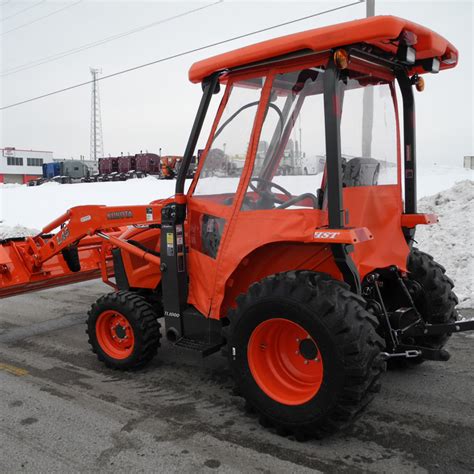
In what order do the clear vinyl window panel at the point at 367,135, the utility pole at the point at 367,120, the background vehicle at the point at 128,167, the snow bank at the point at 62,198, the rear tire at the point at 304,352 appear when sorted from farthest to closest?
the background vehicle at the point at 128,167 < the snow bank at the point at 62,198 < the utility pole at the point at 367,120 < the clear vinyl window panel at the point at 367,135 < the rear tire at the point at 304,352

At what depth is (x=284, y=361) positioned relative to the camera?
351 cm

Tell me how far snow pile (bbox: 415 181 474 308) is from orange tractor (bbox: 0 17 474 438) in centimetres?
291

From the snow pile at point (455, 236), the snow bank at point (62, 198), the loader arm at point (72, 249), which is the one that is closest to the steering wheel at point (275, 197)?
the loader arm at point (72, 249)

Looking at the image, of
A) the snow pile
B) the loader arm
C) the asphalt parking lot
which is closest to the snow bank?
the loader arm

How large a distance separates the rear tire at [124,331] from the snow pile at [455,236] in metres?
4.01

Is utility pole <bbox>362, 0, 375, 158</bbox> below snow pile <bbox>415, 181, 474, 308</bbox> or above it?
above

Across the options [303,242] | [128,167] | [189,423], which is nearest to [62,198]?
[189,423]

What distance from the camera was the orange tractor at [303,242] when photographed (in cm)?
307

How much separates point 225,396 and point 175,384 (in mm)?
507

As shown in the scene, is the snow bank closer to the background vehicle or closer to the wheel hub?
the wheel hub

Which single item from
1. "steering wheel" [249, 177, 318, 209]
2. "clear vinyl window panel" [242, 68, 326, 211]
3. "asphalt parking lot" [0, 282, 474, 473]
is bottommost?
"asphalt parking lot" [0, 282, 474, 473]

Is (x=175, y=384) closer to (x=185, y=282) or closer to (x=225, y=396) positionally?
(x=225, y=396)

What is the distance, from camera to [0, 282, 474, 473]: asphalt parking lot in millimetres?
3051

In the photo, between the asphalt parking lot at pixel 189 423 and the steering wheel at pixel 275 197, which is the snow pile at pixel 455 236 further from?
the steering wheel at pixel 275 197
